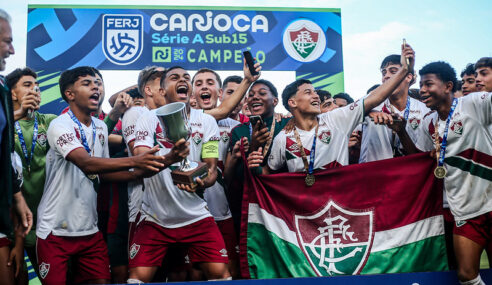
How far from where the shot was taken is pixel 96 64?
8008 millimetres

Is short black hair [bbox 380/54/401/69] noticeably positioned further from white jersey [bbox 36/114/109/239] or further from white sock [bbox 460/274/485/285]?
white jersey [bbox 36/114/109/239]

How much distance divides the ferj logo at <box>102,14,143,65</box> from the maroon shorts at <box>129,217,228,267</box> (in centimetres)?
473

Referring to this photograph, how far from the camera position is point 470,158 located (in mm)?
3980

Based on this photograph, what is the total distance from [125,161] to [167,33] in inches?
198

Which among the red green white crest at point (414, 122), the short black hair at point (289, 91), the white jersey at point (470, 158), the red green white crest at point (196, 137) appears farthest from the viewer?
the short black hair at point (289, 91)

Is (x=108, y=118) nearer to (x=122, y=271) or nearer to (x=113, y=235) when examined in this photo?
(x=113, y=235)

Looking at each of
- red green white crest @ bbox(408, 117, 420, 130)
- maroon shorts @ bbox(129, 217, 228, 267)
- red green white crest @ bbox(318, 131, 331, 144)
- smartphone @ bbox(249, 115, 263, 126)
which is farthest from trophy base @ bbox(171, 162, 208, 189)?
red green white crest @ bbox(408, 117, 420, 130)

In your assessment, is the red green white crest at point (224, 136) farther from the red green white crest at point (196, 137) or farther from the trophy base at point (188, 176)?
the trophy base at point (188, 176)

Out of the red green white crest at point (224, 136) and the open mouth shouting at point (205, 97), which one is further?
the open mouth shouting at point (205, 97)

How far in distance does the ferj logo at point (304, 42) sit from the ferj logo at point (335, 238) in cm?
449

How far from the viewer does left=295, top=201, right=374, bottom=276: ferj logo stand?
410 cm

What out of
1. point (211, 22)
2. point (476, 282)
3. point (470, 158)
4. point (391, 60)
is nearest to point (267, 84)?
point (391, 60)

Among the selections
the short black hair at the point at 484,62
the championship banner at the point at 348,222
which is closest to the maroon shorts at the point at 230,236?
the championship banner at the point at 348,222

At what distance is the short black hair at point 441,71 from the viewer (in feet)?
15.1
